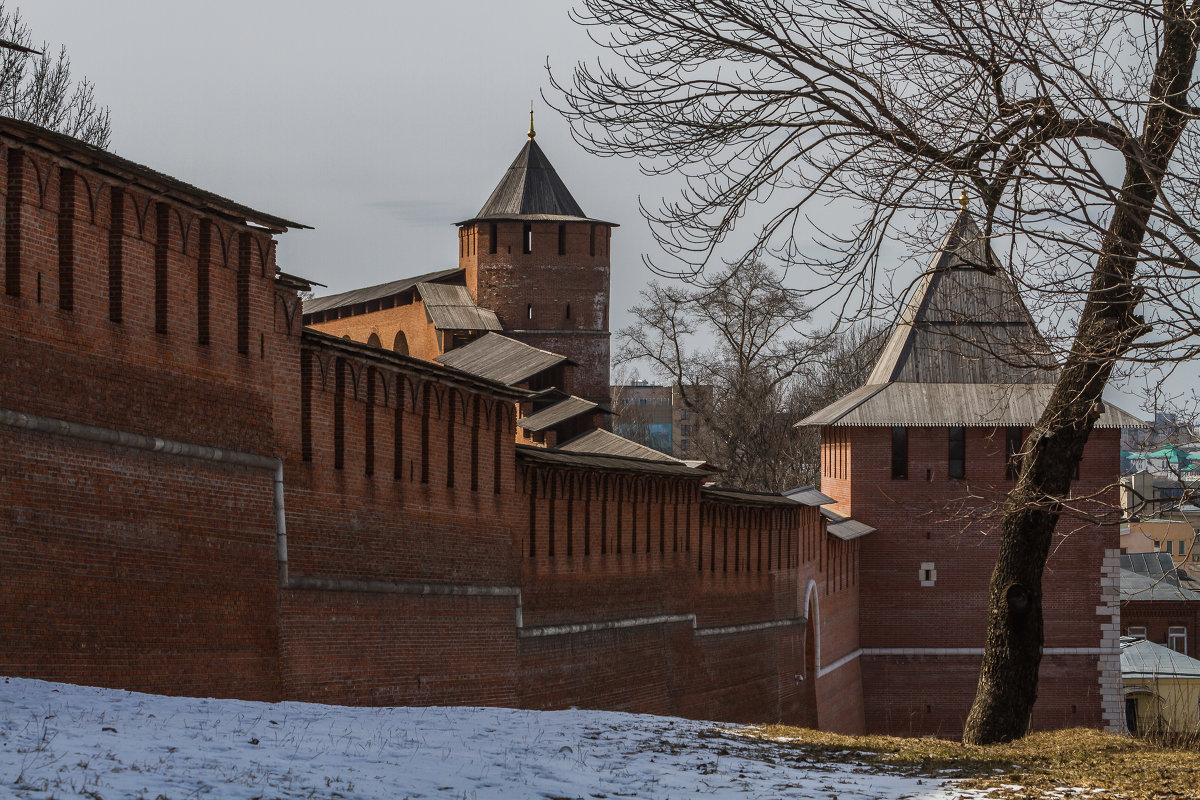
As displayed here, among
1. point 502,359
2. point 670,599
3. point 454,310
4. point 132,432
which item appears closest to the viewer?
point 132,432

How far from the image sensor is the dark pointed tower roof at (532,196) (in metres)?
37.9

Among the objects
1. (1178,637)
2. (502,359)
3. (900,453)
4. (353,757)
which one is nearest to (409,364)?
(353,757)

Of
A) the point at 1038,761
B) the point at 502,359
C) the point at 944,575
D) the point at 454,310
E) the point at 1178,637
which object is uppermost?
the point at 454,310

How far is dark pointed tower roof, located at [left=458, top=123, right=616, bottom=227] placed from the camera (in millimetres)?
37938

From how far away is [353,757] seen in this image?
7.03 metres

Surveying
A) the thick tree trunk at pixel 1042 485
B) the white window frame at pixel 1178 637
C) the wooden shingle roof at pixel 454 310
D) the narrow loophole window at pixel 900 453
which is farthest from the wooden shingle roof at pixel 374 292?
the thick tree trunk at pixel 1042 485

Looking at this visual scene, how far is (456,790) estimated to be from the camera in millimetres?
6637

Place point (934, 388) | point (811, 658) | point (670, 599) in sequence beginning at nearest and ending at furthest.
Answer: point (670, 599) < point (811, 658) < point (934, 388)

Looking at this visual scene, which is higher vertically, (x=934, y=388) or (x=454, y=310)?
(x=454, y=310)

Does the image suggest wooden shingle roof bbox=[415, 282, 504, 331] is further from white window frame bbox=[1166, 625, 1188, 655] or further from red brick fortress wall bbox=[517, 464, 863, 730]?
white window frame bbox=[1166, 625, 1188, 655]

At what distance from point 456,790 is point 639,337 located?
3388 centimetres

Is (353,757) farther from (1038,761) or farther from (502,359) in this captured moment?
(502,359)

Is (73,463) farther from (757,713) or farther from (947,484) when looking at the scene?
(947,484)

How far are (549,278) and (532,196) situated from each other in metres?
2.21
